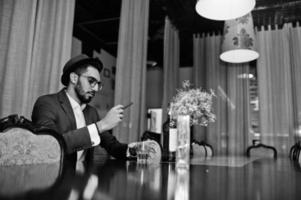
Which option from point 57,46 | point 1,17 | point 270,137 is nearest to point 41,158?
point 1,17

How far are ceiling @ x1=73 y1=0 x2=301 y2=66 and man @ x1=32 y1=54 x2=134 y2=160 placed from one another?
2599mm

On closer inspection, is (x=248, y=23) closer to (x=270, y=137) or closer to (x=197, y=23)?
(x=197, y=23)

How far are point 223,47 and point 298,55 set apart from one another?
1.98m

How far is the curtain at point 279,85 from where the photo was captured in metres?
4.36

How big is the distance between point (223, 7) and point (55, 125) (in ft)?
5.64

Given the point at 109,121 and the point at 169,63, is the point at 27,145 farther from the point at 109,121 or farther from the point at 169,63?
the point at 169,63

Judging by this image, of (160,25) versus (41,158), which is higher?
(160,25)

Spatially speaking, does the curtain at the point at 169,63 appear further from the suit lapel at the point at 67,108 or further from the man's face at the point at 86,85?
the suit lapel at the point at 67,108

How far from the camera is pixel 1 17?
1.70 metres

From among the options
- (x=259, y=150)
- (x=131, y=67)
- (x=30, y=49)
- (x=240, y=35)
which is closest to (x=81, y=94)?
(x=30, y=49)

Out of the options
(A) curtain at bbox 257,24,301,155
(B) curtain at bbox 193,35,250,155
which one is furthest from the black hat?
(A) curtain at bbox 257,24,301,155

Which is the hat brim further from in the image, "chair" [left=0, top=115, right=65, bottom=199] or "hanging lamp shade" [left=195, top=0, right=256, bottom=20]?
"hanging lamp shade" [left=195, top=0, right=256, bottom=20]

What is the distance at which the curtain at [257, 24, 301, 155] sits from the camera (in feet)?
14.3

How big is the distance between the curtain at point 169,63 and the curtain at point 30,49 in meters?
2.67
